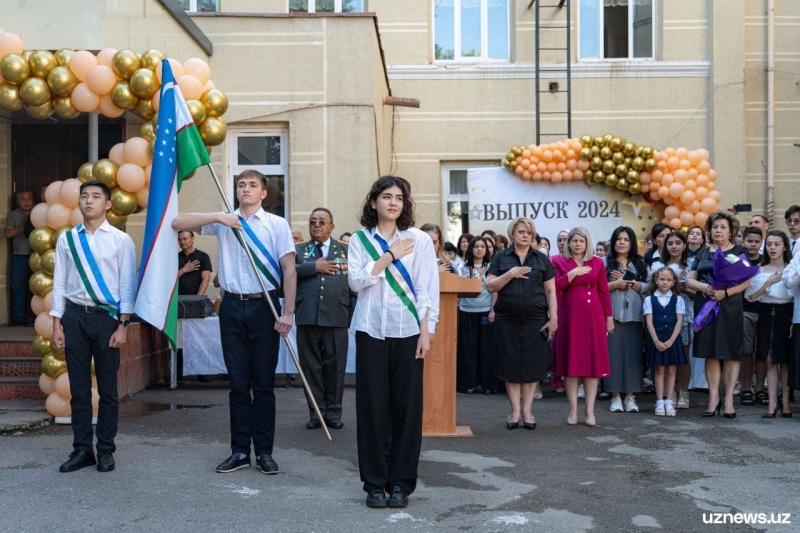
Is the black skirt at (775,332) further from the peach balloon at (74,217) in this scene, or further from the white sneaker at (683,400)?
the peach balloon at (74,217)

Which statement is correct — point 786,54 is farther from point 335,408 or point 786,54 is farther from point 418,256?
point 418,256

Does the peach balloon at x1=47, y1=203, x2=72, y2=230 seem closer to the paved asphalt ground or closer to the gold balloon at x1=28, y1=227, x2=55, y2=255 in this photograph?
the gold balloon at x1=28, y1=227, x2=55, y2=255

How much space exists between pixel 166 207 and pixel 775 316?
6.15 m

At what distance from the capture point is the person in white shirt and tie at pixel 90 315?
21.5ft

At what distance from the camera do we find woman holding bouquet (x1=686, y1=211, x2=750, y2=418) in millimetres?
9258

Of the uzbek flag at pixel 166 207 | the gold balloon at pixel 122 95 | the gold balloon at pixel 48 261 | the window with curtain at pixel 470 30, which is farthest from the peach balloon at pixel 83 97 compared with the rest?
the window with curtain at pixel 470 30

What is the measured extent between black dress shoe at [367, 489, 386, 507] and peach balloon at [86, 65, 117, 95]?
4.85 meters

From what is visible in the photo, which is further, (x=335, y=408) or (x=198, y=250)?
(x=198, y=250)

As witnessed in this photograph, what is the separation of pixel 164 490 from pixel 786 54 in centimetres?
1515

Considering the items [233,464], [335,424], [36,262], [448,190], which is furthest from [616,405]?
[448,190]

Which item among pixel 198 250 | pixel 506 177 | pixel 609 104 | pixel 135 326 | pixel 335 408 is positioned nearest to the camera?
pixel 335 408

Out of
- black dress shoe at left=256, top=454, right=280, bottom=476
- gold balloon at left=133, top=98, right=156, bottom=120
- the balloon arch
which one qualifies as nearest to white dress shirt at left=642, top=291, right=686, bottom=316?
black dress shoe at left=256, top=454, right=280, bottom=476

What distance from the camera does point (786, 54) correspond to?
17.3 m

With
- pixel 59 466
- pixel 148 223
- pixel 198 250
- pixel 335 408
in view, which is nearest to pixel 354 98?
pixel 198 250
